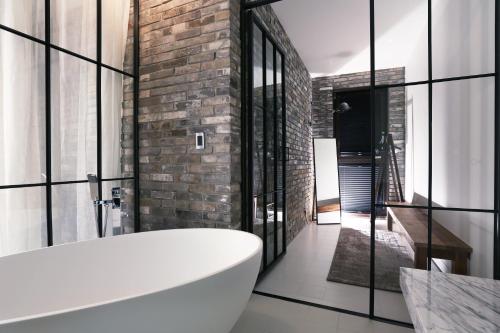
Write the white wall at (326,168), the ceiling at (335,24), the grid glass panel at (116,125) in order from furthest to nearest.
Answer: the white wall at (326,168) → the ceiling at (335,24) → the grid glass panel at (116,125)

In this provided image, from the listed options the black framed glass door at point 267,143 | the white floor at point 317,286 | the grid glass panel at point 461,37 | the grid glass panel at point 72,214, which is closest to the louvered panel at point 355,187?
the white floor at point 317,286

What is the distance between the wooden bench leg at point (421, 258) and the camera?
169cm

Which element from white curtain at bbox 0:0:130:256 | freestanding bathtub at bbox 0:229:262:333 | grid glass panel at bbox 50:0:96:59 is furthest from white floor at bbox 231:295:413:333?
grid glass panel at bbox 50:0:96:59

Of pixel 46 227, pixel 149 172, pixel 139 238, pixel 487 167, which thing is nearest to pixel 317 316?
pixel 139 238

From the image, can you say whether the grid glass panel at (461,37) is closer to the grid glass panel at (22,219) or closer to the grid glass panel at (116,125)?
the grid glass panel at (116,125)

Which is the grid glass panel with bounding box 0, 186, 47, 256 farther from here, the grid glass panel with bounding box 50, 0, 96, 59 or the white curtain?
the grid glass panel with bounding box 50, 0, 96, 59

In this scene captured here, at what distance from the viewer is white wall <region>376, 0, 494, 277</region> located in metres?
1.53

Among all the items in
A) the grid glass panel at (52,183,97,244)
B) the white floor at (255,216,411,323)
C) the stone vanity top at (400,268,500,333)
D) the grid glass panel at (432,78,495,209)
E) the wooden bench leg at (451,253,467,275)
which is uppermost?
the grid glass panel at (432,78,495,209)

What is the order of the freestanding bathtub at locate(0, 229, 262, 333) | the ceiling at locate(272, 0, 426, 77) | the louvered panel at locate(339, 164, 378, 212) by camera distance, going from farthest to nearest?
the louvered panel at locate(339, 164, 378, 212), the ceiling at locate(272, 0, 426, 77), the freestanding bathtub at locate(0, 229, 262, 333)

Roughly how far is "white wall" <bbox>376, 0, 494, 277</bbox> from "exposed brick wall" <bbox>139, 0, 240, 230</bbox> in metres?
1.30

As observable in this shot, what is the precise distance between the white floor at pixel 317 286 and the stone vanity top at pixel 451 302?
707 mm

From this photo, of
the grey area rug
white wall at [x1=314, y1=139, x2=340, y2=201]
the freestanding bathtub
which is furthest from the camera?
white wall at [x1=314, y1=139, x2=340, y2=201]

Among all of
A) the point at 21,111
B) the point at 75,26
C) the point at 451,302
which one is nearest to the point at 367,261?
the point at 451,302

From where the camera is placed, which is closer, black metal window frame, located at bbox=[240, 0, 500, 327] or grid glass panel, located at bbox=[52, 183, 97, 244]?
black metal window frame, located at bbox=[240, 0, 500, 327]
